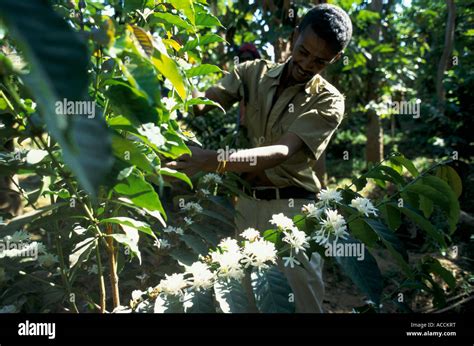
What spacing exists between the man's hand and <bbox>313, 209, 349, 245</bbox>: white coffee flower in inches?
12.1

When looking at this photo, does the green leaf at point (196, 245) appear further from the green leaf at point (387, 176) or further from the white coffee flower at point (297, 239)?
the green leaf at point (387, 176)

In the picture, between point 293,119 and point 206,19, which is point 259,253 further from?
point 293,119

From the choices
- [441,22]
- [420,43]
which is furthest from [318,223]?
[441,22]

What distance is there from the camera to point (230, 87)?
151 centimetres

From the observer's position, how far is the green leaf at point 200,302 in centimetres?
73

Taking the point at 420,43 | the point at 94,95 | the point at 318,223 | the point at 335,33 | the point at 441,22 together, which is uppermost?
the point at 441,22

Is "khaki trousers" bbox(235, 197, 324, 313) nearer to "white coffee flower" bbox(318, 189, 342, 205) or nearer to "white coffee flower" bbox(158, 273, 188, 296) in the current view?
"white coffee flower" bbox(318, 189, 342, 205)

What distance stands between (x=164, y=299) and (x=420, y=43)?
15.5 feet

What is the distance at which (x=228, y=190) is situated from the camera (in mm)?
1340

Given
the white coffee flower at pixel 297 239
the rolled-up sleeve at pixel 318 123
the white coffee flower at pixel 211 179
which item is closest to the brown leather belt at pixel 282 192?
the rolled-up sleeve at pixel 318 123

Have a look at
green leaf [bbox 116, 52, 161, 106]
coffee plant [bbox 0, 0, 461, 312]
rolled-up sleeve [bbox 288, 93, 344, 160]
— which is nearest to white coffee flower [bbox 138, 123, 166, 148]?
coffee plant [bbox 0, 0, 461, 312]

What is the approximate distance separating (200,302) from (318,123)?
0.74m

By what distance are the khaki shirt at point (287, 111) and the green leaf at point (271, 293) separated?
1.92 ft

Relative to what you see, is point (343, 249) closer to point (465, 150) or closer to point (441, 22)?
point (465, 150)
